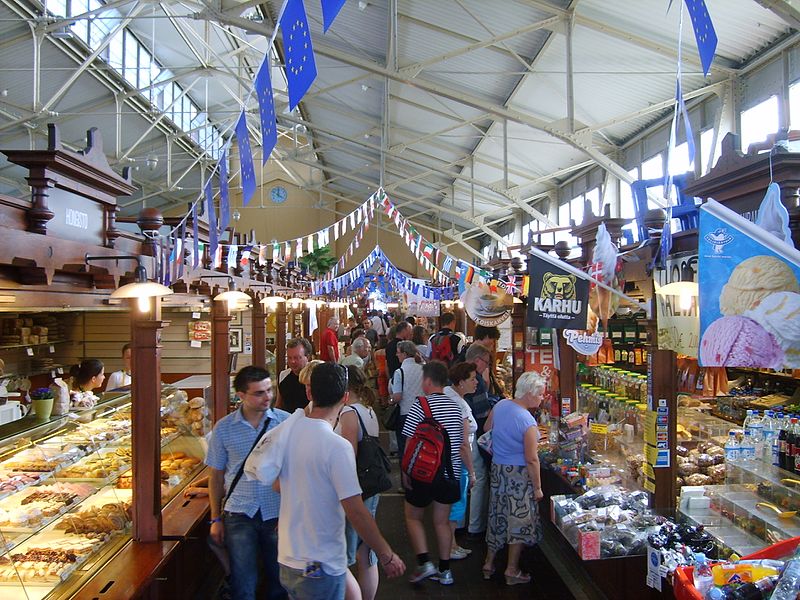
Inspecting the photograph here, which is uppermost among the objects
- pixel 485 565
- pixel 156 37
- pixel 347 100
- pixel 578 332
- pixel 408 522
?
pixel 156 37

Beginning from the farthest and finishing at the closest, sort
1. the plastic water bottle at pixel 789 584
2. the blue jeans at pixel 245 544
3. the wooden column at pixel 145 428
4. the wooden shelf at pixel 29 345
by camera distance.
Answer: the wooden shelf at pixel 29 345 → the wooden column at pixel 145 428 → the blue jeans at pixel 245 544 → the plastic water bottle at pixel 789 584

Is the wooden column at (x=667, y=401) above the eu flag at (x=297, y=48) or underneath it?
underneath

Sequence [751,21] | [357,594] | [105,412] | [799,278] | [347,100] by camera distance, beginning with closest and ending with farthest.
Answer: [799,278] → [357,594] → [105,412] → [751,21] → [347,100]

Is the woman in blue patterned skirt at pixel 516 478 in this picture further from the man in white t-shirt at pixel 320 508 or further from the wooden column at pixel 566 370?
the wooden column at pixel 566 370

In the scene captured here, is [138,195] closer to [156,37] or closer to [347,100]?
[156,37]

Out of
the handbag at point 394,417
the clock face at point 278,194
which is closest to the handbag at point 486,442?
the handbag at point 394,417

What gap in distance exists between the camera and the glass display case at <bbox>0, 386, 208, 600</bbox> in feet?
11.0

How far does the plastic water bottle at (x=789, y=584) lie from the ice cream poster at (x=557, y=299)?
2686mm

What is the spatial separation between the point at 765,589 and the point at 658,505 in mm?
1630

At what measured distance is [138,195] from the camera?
26453 mm

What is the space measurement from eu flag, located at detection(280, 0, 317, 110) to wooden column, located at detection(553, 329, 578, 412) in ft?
15.2

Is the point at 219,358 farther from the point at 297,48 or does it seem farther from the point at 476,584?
the point at 297,48

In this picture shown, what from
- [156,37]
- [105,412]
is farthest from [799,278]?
[156,37]

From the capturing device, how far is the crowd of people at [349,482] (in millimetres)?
2783
